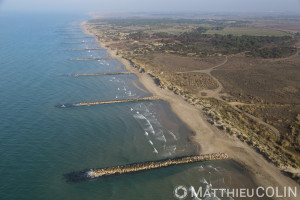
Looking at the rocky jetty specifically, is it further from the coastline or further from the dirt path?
the dirt path

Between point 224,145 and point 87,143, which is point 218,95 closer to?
point 224,145

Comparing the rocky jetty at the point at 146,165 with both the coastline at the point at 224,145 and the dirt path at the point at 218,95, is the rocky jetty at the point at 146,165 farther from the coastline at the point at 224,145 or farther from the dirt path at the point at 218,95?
the dirt path at the point at 218,95

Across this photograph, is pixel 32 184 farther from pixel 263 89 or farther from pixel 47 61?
pixel 47 61

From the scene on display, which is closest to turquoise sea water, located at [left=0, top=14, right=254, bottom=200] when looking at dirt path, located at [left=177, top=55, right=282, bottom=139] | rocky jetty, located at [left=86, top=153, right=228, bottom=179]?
rocky jetty, located at [left=86, top=153, right=228, bottom=179]

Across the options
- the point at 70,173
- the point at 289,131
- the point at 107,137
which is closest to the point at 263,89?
the point at 289,131

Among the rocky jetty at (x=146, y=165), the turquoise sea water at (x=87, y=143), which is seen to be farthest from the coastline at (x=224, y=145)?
the turquoise sea water at (x=87, y=143)

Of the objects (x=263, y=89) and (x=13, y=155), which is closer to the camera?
(x=13, y=155)
